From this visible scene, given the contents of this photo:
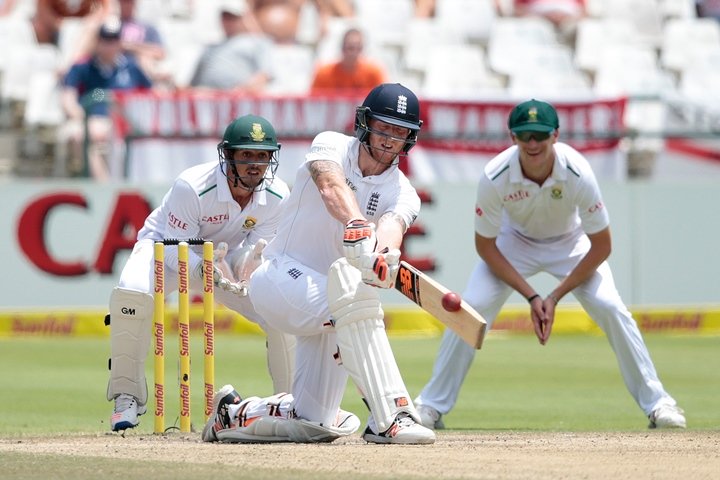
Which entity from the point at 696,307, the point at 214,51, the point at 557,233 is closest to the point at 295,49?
the point at 214,51

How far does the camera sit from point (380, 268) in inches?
216

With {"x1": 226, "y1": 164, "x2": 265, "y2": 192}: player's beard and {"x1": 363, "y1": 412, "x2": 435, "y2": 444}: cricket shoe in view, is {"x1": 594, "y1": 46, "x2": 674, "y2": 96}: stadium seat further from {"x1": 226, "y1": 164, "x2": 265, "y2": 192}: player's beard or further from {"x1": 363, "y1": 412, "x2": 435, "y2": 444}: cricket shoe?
{"x1": 363, "y1": 412, "x2": 435, "y2": 444}: cricket shoe

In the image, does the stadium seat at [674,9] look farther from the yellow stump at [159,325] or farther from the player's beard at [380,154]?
the yellow stump at [159,325]

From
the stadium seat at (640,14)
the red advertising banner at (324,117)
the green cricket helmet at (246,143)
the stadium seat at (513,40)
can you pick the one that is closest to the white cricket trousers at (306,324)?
the green cricket helmet at (246,143)

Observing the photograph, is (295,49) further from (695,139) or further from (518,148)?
(518,148)

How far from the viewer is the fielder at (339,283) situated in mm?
5703

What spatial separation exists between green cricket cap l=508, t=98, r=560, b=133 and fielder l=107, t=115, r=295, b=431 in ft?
4.12

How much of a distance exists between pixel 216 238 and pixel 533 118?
1762 millimetres

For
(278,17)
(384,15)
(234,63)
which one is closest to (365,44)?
(278,17)

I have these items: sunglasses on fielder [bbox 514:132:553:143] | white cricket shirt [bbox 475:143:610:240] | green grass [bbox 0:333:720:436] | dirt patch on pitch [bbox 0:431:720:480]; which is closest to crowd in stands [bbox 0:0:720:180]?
green grass [bbox 0:333:720:436]

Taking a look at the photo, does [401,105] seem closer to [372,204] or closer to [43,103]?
[372,204]

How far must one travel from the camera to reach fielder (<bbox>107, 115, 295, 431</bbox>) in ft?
22.1

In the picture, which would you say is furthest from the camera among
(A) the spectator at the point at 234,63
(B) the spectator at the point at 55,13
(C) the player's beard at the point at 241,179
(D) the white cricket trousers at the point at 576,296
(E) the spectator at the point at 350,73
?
(B) the spectator at the point at 55,13

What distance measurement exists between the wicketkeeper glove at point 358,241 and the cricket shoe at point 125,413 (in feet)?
5.67
